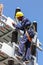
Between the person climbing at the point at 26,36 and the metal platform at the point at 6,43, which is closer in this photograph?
the person climbing at the point at 26,36

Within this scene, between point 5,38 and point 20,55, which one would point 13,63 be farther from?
point 5,38

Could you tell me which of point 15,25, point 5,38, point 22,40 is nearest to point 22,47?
point 22,40

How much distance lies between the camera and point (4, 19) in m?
23.1

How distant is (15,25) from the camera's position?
73.0 ft

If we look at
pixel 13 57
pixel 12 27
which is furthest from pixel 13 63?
pixel 12 27

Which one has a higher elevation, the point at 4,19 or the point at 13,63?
the point at 4,19

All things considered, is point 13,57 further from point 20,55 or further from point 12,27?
point 12,27

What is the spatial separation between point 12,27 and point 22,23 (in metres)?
2.25

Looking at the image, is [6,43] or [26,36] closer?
[26,36]

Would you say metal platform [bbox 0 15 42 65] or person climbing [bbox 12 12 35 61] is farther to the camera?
metal platform [bbox 0 15 42 65]

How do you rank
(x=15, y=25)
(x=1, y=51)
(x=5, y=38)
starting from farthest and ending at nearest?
(x=5, y=38), (x=15, y=25), (x=1, y=51)

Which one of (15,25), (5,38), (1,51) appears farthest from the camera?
(5,38)

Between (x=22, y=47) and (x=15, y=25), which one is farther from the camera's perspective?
(x=15, y=25)

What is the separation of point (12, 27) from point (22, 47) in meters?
2.55
